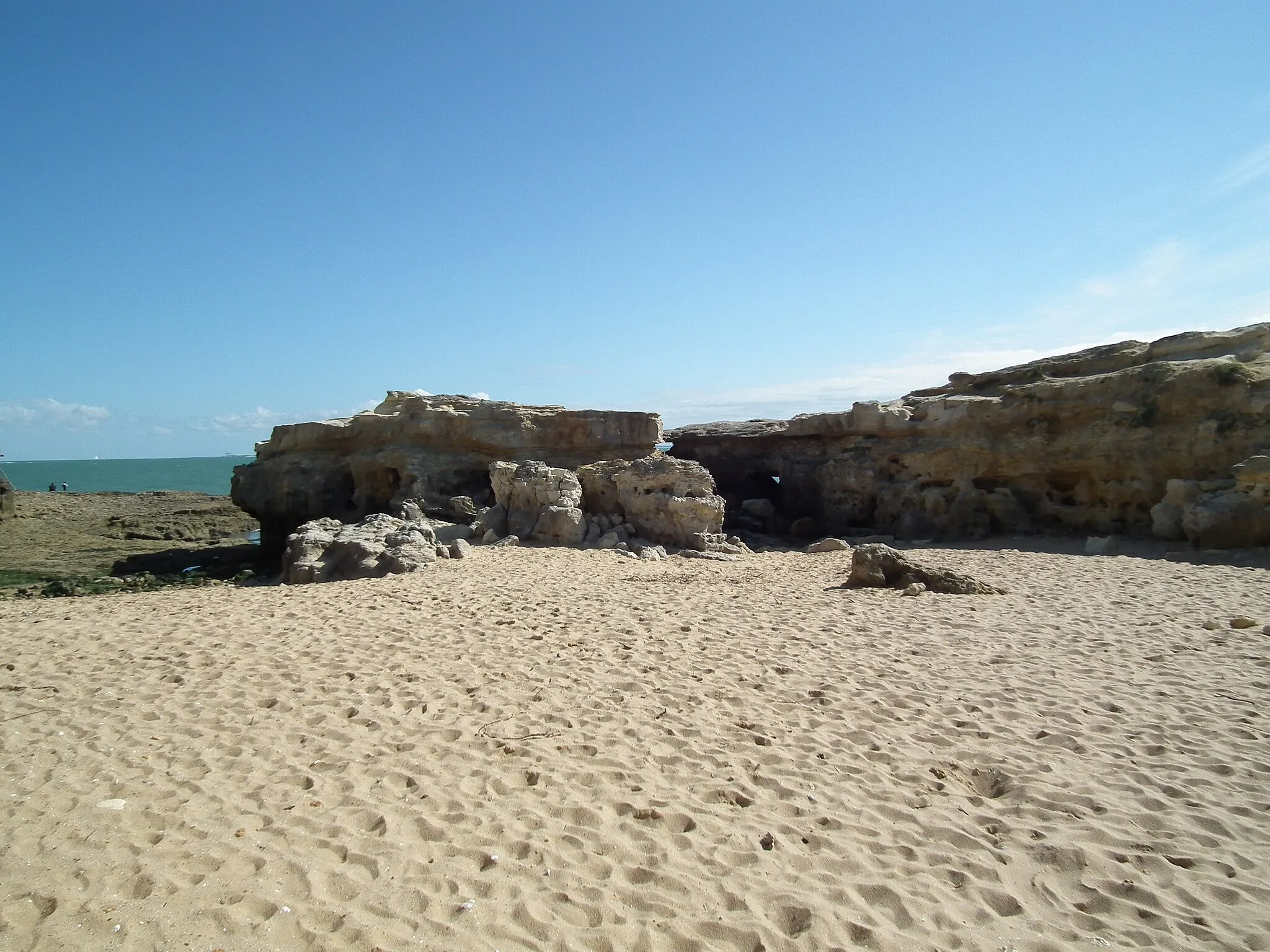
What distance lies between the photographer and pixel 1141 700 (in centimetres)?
551

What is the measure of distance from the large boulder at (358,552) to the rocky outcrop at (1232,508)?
14331 mm

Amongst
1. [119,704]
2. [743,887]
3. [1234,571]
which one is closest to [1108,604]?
[1234,571]

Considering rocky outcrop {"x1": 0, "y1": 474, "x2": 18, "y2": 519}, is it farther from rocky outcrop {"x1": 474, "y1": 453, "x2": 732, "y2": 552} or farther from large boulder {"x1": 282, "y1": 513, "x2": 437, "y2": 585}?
rocky outcrop {"x1": 474, "y1": 453, "x2": 732, "y2": 552}

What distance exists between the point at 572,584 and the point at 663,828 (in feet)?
24.3

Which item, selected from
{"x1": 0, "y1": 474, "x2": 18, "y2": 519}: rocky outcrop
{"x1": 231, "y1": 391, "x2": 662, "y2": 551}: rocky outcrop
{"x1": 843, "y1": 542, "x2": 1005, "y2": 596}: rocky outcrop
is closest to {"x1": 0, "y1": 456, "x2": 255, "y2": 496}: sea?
{"x1": 0, "y1": 474, "x2": 18, "y2": 519}: rocky outcrop

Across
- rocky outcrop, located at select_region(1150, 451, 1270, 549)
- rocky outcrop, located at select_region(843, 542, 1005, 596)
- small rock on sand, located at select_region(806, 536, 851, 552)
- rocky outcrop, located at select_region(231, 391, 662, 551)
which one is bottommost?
small rock on sand, located at select_region(806, 536, 851, 552)

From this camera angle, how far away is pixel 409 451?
2039cm

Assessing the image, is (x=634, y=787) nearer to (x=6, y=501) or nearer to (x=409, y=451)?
(x=409, y=451)

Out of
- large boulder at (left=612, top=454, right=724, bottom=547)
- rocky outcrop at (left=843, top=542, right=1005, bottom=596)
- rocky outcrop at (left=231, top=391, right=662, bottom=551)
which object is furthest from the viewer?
rocky outcrop at (left=231, top=391, right=662, bottom=551)

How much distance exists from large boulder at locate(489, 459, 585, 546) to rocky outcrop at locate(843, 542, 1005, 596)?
7.30 m

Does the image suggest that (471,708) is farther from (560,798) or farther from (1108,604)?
(1108,604)

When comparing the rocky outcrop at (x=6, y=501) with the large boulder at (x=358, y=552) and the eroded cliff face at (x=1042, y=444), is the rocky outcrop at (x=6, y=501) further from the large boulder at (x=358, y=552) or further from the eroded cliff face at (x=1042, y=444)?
the eroded cliff face at (x=1042, y=444)

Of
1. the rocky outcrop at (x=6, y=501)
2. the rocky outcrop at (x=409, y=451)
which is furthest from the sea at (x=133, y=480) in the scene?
the rocky outcrop at (x=409, y=451)

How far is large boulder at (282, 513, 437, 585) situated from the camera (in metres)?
12.3
